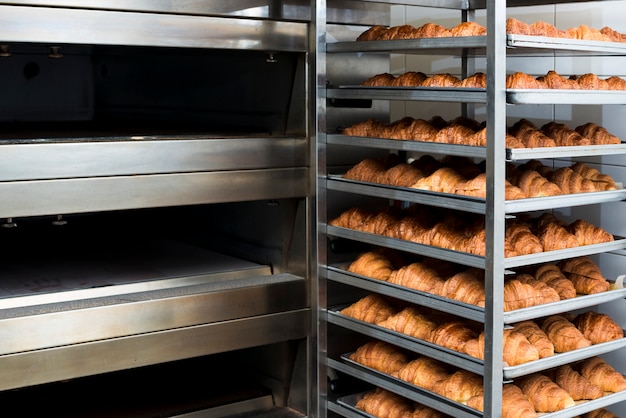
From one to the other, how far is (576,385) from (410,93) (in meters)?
0.92

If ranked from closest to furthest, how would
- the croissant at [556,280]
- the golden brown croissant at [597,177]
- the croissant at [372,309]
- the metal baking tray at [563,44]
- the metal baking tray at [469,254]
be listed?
1. the metal baking tray at [563,44]
2. the metal baking tray at [469,254]
3. the croissant at [556,280]
4. the golden brown croissant at [597,177]
5. the croissant at [372,309]

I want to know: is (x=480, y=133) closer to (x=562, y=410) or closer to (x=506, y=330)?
(x=506, y=330)

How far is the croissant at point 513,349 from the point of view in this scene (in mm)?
2090

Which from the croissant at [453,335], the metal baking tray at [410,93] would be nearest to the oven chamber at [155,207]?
the metal baking tray at [410,93]

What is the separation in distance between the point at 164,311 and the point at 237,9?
88 cm

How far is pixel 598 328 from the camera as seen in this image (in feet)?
7.61

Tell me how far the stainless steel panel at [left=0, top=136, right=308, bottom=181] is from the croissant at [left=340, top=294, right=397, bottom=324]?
1.52 feet

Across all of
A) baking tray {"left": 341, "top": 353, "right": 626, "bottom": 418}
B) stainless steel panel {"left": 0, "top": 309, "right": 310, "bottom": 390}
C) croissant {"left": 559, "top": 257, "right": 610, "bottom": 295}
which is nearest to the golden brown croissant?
croissant {"left": 559, "top": 257, "right": 610, "bottom": 295}

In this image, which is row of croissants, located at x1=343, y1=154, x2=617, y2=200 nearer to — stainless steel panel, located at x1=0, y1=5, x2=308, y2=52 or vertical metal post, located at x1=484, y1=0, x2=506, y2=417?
vertical metal post, located at x1=484, y1=0, x2=506, y2=417

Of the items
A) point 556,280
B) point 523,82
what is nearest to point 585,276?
point 556,280

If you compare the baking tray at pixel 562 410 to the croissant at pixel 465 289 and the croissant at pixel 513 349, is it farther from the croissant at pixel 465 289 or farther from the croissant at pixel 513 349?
the croissant at pixel 465 289

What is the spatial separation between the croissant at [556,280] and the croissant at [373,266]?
43 cm

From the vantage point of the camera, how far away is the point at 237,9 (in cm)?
236

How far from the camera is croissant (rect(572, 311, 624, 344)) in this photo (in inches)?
91.0
